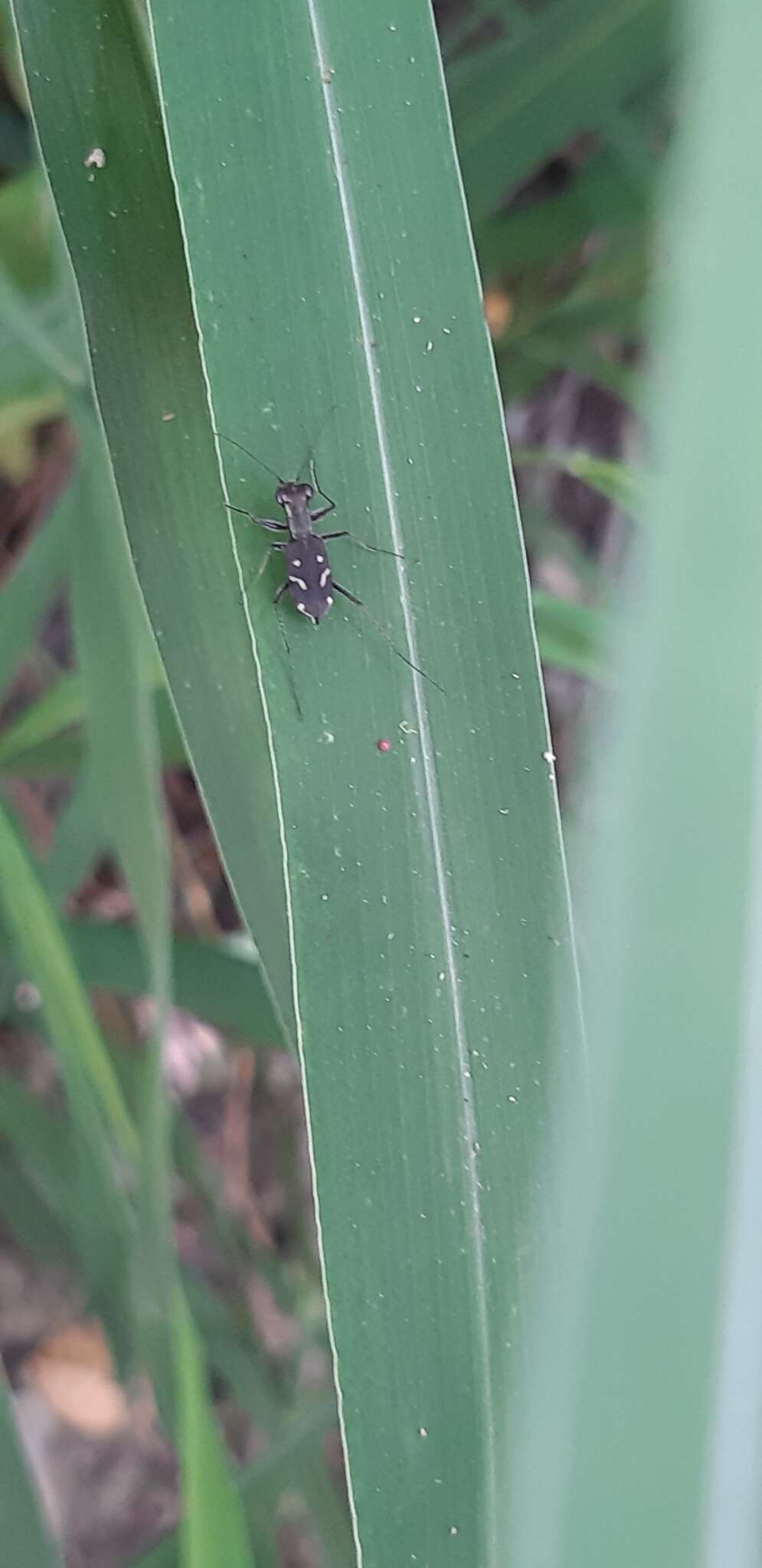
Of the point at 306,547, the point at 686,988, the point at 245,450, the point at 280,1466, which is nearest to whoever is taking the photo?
the point at 686,988

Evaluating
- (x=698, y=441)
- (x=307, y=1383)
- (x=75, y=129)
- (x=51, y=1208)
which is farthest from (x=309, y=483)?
(x=307, y=1383)

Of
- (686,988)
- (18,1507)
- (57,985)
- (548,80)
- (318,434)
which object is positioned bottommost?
(18,1507)

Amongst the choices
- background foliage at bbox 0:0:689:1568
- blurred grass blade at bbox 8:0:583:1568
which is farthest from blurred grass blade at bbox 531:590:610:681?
blurred grass blade at bbox 8:0:583:1568

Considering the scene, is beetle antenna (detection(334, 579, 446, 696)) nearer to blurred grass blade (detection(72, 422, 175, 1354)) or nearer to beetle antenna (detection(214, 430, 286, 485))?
beetle antenna (detection(214, 430, 286, 485))

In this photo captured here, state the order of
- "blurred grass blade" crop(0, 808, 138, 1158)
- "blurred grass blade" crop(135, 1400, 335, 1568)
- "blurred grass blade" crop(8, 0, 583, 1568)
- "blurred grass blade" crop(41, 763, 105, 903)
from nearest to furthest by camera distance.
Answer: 1. "blurred grass blade" crop(8, 0, 583, 1568)
2. "blurred grass blade" crop(0, 808, 138, 1158)
3. "blurred grass blade" crop(135, 1400, 335, 1568)
4. "blurred grass blade" crop(41, 763, 105, 903)

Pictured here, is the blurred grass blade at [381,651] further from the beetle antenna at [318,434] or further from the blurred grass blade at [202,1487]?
the blurred grass blade at [202,1487]

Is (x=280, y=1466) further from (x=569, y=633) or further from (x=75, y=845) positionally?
(x=569, y=633)

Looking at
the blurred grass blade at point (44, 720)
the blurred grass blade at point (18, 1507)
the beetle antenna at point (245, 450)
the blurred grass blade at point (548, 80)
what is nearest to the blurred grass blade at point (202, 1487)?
the blurred grass blade at point (18, 1507)

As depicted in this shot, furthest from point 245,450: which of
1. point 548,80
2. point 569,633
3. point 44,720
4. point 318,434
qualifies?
point 548,80
